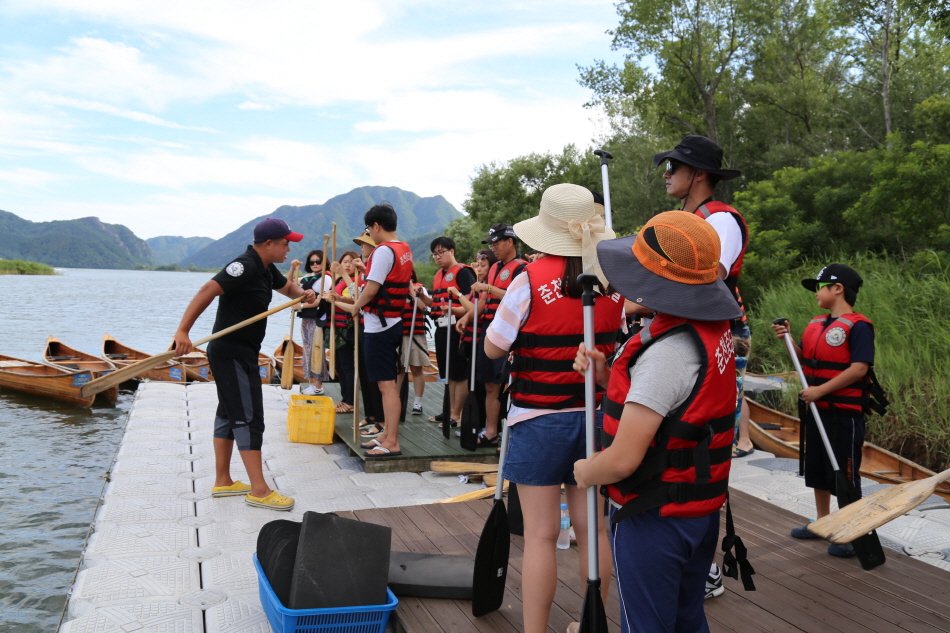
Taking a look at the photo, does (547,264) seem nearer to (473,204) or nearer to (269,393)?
(269,393)

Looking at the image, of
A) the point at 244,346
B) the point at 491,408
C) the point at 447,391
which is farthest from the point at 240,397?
the point at 491,408

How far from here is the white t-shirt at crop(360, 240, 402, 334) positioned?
18.5ft

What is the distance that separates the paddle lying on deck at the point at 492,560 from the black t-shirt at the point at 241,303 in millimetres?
2497

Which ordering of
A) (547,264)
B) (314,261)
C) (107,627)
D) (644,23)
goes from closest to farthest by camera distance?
(547,264), (107,627), (314,261), (644,23)

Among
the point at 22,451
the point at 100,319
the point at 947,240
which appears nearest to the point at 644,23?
the point at 947,240

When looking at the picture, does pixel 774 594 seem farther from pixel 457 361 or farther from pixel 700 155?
pixel 457 361

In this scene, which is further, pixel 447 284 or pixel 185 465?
pixel 447 284

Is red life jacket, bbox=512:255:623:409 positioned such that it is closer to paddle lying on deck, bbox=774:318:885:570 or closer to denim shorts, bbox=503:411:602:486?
denim shorts, bbox=503:411:602:486

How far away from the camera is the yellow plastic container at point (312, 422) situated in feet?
22.7

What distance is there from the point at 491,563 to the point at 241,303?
2.71 metres

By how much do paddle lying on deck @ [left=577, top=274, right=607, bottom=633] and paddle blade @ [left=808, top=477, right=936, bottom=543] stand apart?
1.29m

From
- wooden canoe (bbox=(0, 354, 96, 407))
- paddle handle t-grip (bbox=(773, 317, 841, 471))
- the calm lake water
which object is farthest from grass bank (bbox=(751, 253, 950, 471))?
wooden canoe (bbox=(0, 354, 96, 407))

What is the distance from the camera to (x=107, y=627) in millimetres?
3090

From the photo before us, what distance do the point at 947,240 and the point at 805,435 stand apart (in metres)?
8.97
